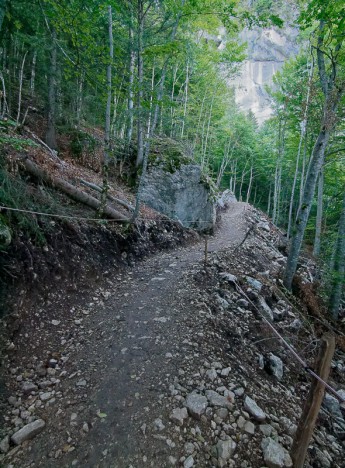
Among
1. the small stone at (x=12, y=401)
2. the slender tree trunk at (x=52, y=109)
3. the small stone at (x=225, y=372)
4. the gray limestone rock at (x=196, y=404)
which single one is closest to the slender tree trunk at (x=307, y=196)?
the small stone at (x=225, y=372)

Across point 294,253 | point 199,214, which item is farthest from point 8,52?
point 294,253

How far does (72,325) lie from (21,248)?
1484 mm

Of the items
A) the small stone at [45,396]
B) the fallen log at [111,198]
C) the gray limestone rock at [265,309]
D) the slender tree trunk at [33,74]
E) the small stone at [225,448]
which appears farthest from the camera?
the slender tree trunk at [33,74]

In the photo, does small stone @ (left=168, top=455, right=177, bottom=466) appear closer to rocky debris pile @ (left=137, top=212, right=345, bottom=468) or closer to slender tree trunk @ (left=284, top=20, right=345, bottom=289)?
rocky debris pile @ (left=137, top=212, right=345, bottom=468)

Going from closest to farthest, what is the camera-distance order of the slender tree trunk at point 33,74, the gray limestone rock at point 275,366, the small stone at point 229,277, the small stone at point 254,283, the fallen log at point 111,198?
the gray limestone rock at point 275,366 < the small stone at point 229,277 < the small stone at point 254,283 < the fallen log at point 111,198 < the slender tree trunk at point 33,74

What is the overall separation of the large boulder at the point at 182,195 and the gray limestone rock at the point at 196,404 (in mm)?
7082

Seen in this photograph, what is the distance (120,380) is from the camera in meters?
2.91

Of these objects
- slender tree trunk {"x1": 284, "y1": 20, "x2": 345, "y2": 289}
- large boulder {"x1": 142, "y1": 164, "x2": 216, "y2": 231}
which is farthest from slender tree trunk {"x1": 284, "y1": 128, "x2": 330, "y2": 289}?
large boulder {"x1": 142, "y1": 164, "x2": 216, "y2": 231}

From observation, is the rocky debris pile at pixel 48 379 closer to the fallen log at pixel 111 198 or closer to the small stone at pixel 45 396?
the small stone at pixel 45 396

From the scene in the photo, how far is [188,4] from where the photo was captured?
6527 mm

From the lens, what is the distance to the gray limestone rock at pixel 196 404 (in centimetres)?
257

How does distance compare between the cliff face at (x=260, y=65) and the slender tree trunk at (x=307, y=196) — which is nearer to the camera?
the slender tree trunk at (x=307, y=196)

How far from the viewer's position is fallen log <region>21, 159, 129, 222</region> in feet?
16.1

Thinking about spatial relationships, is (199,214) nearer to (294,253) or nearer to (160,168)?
(160,168)
